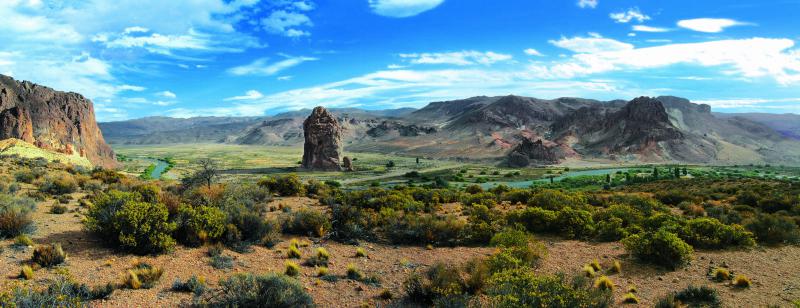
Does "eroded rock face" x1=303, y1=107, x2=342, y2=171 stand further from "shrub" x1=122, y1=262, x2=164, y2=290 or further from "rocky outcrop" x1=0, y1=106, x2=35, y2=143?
"shrub" x1=122, y1=262, x2=164, y2=290

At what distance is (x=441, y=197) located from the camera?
28.6 meters

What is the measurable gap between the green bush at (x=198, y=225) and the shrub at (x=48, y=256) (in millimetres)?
3434

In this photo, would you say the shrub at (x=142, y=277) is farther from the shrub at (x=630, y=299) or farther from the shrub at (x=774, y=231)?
the shrub at (x=774, y=231)

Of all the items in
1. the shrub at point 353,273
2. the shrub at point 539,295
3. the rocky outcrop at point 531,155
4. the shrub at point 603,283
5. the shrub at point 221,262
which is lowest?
the rocky outcrop at point 531,155

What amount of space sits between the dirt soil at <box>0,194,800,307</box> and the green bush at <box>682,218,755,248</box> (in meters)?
0.64

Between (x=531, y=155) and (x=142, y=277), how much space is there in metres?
121

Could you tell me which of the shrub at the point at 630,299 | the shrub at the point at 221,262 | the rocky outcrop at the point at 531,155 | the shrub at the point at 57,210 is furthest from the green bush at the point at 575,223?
the rocky outcrop at the point at 531,155

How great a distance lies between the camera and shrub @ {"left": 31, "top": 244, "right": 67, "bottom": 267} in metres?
11.4

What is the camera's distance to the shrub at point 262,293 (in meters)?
9.91

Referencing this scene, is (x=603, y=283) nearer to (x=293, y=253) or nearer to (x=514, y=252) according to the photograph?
(x=514, y=252)

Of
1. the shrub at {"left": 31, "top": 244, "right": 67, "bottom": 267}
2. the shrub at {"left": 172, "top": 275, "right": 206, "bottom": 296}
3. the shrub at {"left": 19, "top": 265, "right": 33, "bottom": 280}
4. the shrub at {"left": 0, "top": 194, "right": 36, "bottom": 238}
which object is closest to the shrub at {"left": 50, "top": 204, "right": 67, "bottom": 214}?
the shrub at {"left": 0, "top": 194, "right": 36, "bottom": 238}

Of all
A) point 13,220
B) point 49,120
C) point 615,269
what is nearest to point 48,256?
point 13,220

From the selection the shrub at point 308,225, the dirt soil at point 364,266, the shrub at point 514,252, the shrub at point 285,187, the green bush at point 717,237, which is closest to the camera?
the dirt soil at point 364,266

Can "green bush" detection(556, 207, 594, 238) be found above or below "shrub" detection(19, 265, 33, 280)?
below
